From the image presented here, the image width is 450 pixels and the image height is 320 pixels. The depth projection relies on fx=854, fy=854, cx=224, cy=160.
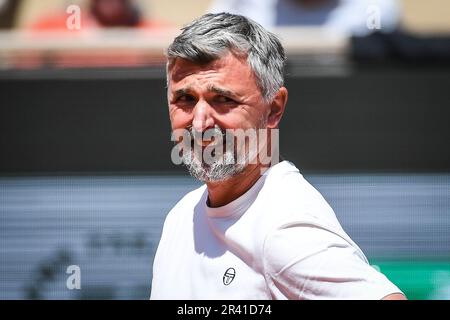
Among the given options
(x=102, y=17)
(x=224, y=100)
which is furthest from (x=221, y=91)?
(x=102, y=17)

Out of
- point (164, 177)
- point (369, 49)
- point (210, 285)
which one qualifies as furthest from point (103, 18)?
point (210, 285)

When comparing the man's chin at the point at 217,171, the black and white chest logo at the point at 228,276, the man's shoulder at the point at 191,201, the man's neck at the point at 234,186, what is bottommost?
the black and white chest logo at the point at 228,276

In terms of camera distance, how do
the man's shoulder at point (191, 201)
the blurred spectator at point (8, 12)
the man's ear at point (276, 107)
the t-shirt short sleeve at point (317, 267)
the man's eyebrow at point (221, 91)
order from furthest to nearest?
the blurred spectator at point (8, 12), the man's shoulder at point (191, 201), the man's ear at point (276, 107), the man's eyebrow at point (221, 91), the t-shirt short sleeve at point (317, 267)

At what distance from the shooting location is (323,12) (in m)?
3.32

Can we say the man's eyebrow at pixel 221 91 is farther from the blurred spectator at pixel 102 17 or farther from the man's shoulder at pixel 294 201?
the blurred spectator at pixel 102 17

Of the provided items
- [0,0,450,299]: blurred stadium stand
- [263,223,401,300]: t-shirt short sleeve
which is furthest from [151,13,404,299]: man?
[0,0,450,299]: blurred stadium stand

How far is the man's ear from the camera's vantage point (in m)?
Result: 1.34

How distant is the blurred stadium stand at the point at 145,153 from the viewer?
2955mm

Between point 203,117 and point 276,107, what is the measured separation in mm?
159

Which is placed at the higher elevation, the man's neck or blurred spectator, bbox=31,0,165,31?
blurred spectator, bbox=31,0,165,31

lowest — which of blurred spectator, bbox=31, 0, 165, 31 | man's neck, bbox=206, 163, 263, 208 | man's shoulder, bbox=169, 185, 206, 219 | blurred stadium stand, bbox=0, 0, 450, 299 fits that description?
blurred stadium stand, bbox=0, 0, 450, 299

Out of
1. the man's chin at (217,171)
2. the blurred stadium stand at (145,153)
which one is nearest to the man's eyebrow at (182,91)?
the man's chin at (217,171)

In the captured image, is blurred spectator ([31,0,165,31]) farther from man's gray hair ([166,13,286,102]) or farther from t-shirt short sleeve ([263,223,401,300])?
t-shirt short sleeve ([263,223,401,300])

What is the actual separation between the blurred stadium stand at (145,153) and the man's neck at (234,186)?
159cm
